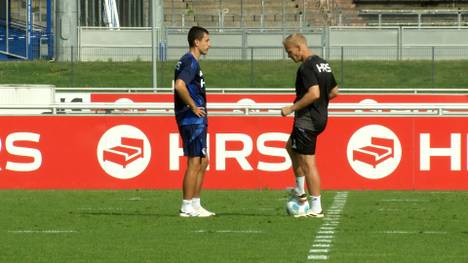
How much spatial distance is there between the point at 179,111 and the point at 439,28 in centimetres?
4377

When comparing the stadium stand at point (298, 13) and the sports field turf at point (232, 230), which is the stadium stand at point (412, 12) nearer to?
the stadium stand at point (298, 13)

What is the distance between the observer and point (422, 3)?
64250 mm

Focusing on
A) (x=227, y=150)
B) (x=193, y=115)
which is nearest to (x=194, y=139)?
(x=193, y=115)

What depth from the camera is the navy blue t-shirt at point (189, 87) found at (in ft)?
43.6

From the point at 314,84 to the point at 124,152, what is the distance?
19.3 ft

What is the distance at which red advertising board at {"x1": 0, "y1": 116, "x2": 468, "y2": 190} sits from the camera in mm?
18406

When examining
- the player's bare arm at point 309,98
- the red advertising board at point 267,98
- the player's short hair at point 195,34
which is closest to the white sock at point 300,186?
the player's bare arm at point 309,98

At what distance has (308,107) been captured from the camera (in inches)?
527

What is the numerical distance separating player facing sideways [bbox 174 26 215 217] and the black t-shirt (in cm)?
88

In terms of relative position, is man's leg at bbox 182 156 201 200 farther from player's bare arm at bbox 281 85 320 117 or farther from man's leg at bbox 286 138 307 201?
player's bare arm at bbox 281 85 320 117

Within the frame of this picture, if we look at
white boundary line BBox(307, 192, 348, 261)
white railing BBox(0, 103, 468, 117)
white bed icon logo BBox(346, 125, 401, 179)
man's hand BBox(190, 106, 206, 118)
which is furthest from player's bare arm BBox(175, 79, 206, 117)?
white bed icon logo BBox(346, 125, 401, 179)

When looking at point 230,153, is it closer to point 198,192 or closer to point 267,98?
point 198,192

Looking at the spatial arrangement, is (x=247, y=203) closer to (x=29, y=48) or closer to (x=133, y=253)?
(x=133, y=253)

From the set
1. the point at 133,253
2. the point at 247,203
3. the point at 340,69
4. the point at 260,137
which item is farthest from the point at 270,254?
the point at 340,69
